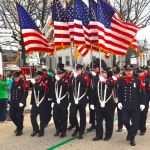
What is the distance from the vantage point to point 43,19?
25.2 metres

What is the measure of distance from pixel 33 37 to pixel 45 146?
3.45 m

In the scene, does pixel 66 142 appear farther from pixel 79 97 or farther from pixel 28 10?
pixel 28 10

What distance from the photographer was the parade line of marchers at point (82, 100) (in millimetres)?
5867

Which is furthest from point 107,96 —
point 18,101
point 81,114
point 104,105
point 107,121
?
point 18,101

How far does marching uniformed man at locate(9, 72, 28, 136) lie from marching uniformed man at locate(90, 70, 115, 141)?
1.96 m

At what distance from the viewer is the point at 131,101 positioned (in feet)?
19.1

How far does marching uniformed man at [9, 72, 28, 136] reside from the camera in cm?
675

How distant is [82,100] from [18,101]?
180cm

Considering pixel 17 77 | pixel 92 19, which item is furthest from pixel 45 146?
pixel 92 19

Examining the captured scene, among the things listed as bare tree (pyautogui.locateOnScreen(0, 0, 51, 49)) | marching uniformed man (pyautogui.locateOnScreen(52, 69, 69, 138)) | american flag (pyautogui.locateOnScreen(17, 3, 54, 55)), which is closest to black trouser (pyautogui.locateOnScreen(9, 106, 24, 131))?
marching uniformed man (pyautogui.locateOnScreen(52, 69, 69, 138))

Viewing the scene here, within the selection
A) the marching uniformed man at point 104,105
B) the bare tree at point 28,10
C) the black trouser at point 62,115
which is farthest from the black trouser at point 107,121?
the bare tree at point 28,10

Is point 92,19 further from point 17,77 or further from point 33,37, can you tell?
point 17,77

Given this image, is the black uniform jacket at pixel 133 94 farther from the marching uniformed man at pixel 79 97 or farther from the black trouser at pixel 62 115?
the black trouser at pixel 62 115

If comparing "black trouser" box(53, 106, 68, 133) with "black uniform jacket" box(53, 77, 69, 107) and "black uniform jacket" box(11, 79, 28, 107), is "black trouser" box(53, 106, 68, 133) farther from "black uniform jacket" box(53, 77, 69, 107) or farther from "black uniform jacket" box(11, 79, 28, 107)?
"black uniform jacket" box(11, 79, 28, 107)
